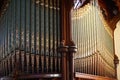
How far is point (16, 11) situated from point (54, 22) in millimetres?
406

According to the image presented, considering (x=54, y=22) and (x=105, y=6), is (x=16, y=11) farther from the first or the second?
(x=105, y=6)

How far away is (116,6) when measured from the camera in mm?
5051

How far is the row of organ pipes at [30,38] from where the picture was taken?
3.51 meters

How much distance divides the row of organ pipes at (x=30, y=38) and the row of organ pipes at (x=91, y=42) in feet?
0.98

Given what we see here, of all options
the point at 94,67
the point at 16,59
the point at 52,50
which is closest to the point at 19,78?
the point at 16,59

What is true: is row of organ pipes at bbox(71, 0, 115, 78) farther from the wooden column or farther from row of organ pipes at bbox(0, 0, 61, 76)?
row of organ pipes at bbox(0, 0, 61, 76)

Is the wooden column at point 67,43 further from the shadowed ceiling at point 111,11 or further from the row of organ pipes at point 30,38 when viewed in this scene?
the shadowed ceiling at point 111,11

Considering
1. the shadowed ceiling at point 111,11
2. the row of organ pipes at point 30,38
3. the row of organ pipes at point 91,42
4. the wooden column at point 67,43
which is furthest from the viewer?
the shadowed ceiling at point 111,11

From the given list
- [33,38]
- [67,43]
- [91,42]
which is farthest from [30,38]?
[91,42]

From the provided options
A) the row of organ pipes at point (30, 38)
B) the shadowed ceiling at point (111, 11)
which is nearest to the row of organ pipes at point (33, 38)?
the row of organ pipes at point (30, 38)

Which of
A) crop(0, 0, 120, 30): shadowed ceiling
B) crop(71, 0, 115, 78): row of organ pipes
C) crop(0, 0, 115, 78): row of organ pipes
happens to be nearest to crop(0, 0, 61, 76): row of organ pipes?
crop(0, 0, 115, 78): row of organ pipes

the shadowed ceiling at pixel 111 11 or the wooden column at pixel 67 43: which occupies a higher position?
the shadowed ceiling at pixel 111 11

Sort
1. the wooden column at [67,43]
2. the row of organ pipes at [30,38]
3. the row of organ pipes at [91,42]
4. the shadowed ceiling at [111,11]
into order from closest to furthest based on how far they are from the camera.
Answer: the row of organ pipes at [30,38]
the wooden column at [67,43]
the row of organ pipes at [91,42]
the shadowed ceiling at [111,11]

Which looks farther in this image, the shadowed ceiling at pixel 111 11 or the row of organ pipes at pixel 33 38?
the shadowed ceiling at pixel 111 11
